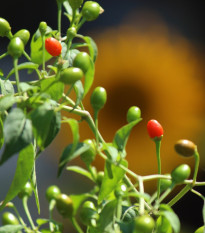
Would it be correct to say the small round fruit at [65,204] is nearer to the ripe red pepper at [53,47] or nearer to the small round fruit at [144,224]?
the small round fruit at [144,224]

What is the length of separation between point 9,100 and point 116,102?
2.94 metres

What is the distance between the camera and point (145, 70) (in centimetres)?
387

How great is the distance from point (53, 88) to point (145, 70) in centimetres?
314

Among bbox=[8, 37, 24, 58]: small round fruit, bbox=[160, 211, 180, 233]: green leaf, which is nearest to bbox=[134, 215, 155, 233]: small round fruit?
bbox=[160, 211, 180, 233]: green leaf

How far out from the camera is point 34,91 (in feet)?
2.49

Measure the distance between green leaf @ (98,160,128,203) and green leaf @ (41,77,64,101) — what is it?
0.33 ft

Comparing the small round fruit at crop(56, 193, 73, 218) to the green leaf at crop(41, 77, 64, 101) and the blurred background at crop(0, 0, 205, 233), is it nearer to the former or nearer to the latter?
the green leaf at crop(41, 77, 64, 101)

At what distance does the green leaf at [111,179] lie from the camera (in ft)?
2.47

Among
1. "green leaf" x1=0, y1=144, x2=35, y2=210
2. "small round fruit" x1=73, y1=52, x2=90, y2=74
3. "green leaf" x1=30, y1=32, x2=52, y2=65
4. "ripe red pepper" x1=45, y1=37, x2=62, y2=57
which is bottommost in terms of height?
"green leaf" x1=0, y1=144, x2=35, y2=210

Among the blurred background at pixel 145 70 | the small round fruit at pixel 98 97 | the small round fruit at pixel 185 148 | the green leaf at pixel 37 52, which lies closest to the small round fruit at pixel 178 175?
the small round fruit at pixel 185 148

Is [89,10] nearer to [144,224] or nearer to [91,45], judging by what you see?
[91,45]

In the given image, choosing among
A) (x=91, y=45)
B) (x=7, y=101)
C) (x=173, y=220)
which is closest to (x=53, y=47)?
(x=91, y=45)

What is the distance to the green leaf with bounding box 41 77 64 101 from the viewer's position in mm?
741

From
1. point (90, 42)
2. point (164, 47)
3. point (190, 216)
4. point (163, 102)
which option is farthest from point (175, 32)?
point (90, 42)
